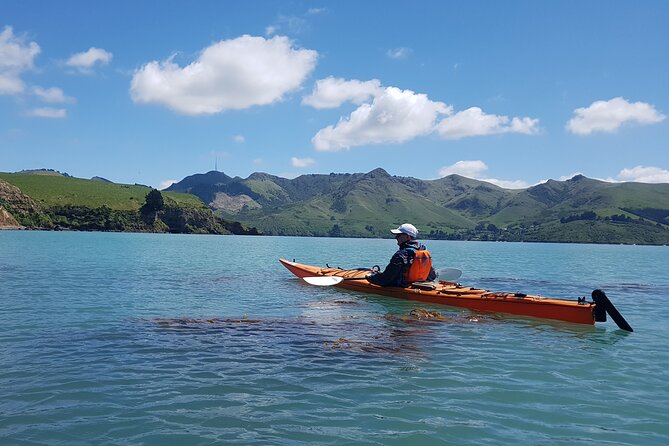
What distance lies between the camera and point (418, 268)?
75.0ft

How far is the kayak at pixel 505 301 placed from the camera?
1731 cm

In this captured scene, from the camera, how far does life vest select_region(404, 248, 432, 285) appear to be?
2253 centimetres

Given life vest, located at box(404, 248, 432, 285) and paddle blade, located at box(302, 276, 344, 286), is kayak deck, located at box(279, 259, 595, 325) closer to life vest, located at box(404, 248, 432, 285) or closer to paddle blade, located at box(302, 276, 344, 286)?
life vest, located at box(404, 248, 432, 285)


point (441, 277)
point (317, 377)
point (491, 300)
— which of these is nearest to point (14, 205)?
point (441, 277)

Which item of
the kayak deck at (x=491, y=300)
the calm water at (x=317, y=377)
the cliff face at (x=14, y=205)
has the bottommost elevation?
the calm water at (x=317, y=377)

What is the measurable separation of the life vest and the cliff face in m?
175

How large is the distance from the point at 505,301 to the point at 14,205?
19493cm

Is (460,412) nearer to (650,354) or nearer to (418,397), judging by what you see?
(418,397)

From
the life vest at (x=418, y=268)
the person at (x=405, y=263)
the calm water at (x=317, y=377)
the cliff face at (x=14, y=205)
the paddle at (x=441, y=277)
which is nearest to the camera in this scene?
the calm water at (x=317, y=377)

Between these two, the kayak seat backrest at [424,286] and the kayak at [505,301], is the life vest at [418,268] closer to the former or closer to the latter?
the kayak seat backrest at [424,286]

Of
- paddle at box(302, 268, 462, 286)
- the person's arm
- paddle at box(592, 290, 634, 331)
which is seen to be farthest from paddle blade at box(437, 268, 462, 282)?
paddle at box(592, 290, 634, 331)

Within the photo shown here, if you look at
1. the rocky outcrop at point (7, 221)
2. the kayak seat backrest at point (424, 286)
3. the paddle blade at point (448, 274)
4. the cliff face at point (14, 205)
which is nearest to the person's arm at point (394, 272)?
the kayak seat backrest at point (424, 286)

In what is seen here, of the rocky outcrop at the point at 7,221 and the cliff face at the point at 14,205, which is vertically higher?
the cliff face at the point at 14,205

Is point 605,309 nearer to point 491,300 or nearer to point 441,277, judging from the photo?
point 491,300
